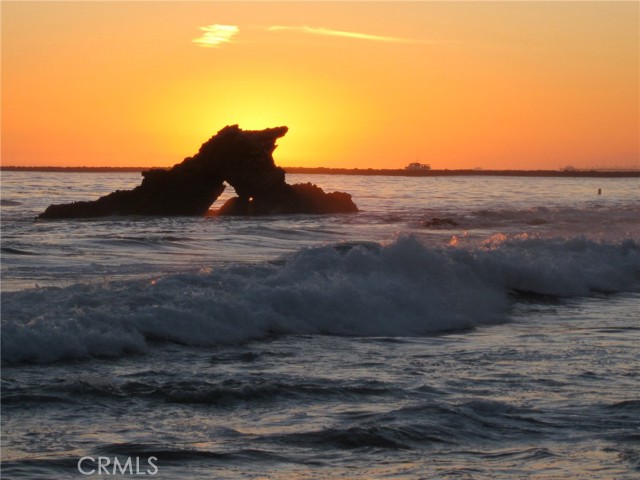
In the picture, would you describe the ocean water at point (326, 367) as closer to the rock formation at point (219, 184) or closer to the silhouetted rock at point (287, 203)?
the rock formation at point (219, 184)

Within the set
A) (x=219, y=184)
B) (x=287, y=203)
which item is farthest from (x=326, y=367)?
(x=287, y=203)

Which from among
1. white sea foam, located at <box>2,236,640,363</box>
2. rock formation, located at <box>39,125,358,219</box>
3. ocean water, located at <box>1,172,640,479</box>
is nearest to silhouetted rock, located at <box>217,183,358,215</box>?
rock formation, located at <box>39,125,358,219</box>

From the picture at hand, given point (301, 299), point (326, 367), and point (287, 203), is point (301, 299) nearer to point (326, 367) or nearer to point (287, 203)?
point (326, 367)

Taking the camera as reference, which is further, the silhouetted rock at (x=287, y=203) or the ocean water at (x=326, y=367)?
the silhouetted rock at (x=287, y=203)

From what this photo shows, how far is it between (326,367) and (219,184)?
3226 cm

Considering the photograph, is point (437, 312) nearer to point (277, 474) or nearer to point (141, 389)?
point (141, 389)

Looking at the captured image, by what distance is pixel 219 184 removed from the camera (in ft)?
141

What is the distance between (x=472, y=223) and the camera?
140 ft

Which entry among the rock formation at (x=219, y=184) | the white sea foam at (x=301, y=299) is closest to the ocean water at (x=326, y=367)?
the white sea foam at (x=301, y=299)

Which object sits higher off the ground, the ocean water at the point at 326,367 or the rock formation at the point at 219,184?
the rock formation at the point at 219,184

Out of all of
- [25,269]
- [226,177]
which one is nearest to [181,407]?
[25,269]

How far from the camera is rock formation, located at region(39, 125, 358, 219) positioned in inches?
1629

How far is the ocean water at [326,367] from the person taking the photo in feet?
26.2

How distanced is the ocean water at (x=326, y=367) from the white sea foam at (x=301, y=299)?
4 cm
